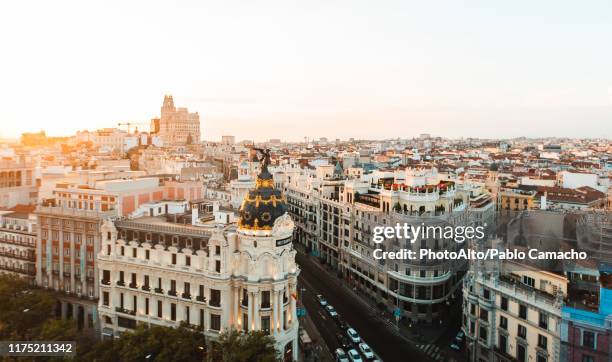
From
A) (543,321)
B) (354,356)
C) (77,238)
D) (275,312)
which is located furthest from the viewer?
(77,238)

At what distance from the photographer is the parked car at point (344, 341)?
6911 centimetres

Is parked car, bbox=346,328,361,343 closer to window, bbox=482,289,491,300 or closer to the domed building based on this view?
the domed building

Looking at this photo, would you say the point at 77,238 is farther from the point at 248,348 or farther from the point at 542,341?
the point at 542,341

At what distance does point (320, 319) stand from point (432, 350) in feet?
58.1

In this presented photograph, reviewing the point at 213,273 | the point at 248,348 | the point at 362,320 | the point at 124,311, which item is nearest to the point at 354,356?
the point at 362,320

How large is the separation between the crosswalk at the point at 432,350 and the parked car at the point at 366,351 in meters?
7.78

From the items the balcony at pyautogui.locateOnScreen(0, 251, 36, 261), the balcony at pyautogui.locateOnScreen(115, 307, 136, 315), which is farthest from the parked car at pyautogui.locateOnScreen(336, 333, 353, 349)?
the balcony at pyautogui.locateOnScreen(0, 251, 36, 261)

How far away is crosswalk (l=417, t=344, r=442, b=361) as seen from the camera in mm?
66444

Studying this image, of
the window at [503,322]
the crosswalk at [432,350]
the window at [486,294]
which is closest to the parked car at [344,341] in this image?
the crosswalk at [432,350]

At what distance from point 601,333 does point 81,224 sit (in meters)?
68.6

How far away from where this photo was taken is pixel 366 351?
219ft

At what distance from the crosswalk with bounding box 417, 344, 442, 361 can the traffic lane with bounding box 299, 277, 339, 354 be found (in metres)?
12.0

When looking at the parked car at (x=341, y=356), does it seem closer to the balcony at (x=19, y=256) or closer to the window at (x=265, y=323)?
the window at (x=265, y=323)

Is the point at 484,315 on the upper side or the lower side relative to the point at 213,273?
lower
